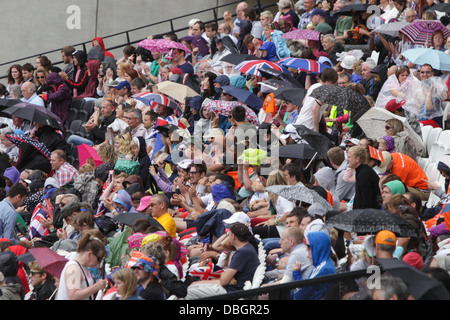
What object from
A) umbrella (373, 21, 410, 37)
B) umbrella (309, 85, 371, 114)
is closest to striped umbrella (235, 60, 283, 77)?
umbrella (373, 21, 410, 37)

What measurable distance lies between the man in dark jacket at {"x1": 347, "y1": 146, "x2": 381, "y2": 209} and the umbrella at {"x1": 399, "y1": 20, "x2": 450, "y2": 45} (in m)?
5.18

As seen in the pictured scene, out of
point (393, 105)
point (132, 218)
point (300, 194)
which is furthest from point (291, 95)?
point (132, 218)

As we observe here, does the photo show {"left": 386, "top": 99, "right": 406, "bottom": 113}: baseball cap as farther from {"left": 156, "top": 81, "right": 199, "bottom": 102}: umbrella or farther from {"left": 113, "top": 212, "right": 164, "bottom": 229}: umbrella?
{"left": 113, "top": 212, "right": 164, "bottom": 229}: umbrella

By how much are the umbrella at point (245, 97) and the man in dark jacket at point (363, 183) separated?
13.3 feet

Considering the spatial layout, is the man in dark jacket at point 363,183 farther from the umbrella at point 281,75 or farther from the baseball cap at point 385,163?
the umbrella at point 281,75

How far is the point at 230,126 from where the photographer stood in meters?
13.6

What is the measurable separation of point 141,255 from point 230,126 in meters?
6.45

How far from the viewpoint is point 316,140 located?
37.3ft

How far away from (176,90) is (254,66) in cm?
158

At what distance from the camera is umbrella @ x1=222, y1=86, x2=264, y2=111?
13586mm

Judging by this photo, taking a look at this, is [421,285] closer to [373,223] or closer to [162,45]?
[373,223]

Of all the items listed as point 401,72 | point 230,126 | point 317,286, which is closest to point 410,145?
point 401,72
